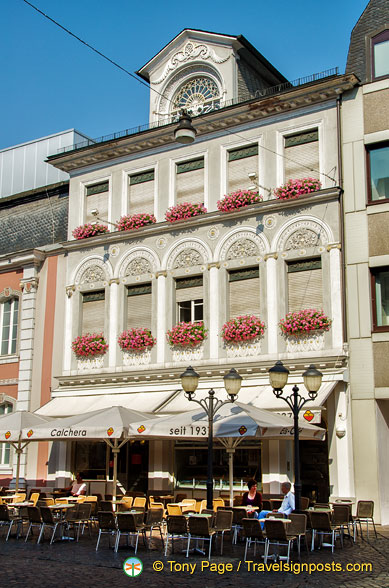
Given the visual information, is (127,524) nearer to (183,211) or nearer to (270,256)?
(270,256)

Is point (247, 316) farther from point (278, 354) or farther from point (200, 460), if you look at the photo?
point (200, 460)

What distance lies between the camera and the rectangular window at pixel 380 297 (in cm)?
1917

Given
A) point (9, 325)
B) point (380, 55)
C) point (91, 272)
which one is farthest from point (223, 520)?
point (9, 325)

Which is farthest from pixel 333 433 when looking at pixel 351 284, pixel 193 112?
pixel 193 112

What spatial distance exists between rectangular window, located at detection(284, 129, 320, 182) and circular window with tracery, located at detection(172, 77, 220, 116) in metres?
3.53

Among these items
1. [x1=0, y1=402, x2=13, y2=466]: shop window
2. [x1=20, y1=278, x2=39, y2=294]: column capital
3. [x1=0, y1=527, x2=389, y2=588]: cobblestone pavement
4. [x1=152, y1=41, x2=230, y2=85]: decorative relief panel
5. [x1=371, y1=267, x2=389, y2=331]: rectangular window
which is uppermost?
[x1=152, y1=41, x2=230, y2=85]: decorative relief panel

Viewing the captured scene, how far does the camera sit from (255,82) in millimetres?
24438

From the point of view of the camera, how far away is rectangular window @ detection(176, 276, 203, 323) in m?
22.1

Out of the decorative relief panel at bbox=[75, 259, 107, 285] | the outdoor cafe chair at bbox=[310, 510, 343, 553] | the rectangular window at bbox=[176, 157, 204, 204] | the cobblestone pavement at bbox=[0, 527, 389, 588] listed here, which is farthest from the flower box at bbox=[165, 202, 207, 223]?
the outdoor cafe chair at bbox=[310, 510, 343, 553]

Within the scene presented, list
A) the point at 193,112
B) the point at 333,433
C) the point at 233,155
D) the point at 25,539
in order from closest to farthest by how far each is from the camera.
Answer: the point at 25,539, the point at 333,433, the point at 233,155, the point at 193,112

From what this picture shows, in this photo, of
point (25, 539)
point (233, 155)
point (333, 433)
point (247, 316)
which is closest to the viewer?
point (25, 539)

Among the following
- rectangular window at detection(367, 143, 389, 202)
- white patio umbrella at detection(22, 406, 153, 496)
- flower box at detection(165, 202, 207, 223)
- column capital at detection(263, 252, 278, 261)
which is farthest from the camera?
flower box at detection(165, 202, 207, 223)

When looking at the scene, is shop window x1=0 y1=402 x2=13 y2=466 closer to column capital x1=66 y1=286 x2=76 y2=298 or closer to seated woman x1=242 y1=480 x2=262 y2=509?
column capital x1=66 y1=286 x2=76 y2=298

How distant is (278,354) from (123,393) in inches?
211
